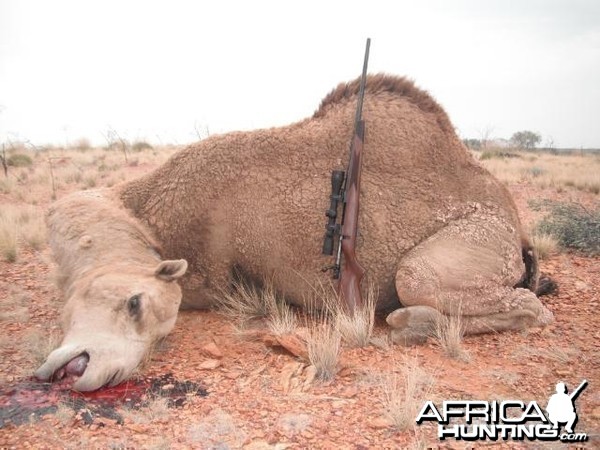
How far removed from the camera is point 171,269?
15.4ft

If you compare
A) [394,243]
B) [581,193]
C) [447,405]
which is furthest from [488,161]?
[447,405]

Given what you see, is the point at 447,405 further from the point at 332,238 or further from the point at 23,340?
the point at 23,340

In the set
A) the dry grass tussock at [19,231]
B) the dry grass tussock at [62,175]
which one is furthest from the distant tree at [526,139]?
the dry grass tussock at [19,231]

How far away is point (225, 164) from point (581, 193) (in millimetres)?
13449

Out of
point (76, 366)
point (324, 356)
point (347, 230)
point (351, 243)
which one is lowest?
point (324, 356)

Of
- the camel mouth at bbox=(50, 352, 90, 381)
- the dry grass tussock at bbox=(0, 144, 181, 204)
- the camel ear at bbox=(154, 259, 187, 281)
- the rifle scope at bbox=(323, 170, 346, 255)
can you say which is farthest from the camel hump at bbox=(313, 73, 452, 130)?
the dry grass tussock at bbox=(0, 144, 181, 204)

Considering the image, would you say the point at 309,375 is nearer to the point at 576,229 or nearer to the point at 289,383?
the point at 289,383

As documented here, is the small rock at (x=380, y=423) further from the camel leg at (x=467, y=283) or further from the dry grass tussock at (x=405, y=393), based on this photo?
the camel leg at (x=467, y=283)

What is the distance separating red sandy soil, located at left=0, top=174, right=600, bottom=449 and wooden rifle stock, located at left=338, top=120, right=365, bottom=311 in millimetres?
538

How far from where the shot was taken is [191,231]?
5.55 metres

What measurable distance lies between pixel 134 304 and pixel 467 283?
3.02 meters

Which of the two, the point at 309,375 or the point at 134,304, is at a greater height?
the point at 134,304

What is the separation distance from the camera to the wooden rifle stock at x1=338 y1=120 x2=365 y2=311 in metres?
5.20

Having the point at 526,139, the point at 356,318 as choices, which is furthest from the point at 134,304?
the point at 526,139
